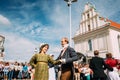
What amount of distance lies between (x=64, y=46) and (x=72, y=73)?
732mm

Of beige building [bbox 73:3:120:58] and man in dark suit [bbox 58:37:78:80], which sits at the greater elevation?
beige building [bbox 73:3:120:58]

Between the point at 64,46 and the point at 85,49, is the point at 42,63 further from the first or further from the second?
the point at 85,49

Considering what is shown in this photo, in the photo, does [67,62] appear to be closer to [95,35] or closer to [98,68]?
[98,68]

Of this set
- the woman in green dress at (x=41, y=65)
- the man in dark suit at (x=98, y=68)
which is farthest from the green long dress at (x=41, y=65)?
the man in dark suit at (x=98, y=68)

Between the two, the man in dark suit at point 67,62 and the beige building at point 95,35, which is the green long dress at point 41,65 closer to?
the man in dark suit at point 67,62

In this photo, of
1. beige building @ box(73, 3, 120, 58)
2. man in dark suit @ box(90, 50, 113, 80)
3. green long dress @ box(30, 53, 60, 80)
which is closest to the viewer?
green long dress @ box(30, 53, 60, 80)

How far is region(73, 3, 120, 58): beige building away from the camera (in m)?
32.7

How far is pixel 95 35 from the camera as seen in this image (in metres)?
35.4

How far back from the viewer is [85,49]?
38.2 m

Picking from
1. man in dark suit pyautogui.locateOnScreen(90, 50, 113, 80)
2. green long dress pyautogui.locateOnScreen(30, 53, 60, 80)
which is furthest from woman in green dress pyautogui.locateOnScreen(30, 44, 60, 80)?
man in dark suit pyautogui.locateOnScreen(90, 50, 113, 80)

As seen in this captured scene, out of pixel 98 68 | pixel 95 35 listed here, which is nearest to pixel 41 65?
pixel 98 68

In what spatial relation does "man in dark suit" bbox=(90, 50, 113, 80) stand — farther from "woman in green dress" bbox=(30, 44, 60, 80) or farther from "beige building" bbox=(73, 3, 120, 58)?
"beige building" bbox=(73, 3, 120, 58)

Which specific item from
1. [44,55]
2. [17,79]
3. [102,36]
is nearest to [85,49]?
[102,36]

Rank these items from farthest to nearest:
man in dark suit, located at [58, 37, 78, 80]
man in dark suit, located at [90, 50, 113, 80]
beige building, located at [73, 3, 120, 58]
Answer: beige building, located at [73, 3, 120, 58]
man in dark suit, located at [90, 50, 113, 80]
man in dark suit, located at [58, 37, 78, 80]
